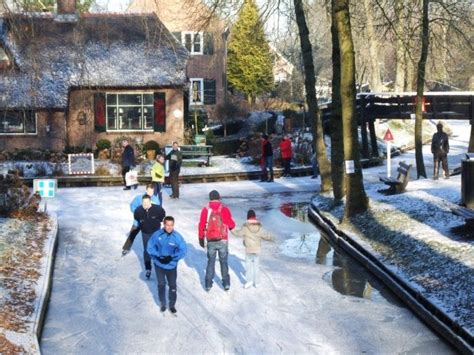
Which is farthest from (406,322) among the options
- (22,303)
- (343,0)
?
(343,0)

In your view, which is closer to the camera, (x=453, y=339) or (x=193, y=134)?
(x=453, y=339)

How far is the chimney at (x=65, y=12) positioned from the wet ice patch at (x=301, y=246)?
24.8 m

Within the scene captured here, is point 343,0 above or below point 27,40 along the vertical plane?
above

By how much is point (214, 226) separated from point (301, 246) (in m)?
5.21

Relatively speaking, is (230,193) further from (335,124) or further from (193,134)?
(193,134)

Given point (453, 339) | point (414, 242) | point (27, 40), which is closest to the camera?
point (453, 339)

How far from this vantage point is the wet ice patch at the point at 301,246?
677 inches

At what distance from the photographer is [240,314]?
1237 centimetres

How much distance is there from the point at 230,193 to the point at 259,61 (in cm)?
3183

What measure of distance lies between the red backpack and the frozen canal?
1015 mm

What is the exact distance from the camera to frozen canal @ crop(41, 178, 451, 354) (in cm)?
1098

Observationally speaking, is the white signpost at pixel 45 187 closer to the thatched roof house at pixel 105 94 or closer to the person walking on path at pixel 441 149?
the person walking on path at pixel 441 149

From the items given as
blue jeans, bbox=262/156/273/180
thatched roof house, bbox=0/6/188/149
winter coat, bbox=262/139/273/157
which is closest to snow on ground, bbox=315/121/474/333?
winter coat, bbox=262/139/273/157

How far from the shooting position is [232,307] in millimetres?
12742
